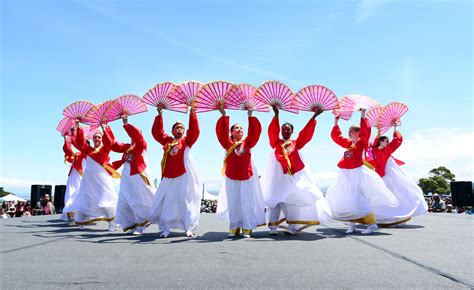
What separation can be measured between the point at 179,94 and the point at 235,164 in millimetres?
1738

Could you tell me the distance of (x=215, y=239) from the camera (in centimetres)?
636

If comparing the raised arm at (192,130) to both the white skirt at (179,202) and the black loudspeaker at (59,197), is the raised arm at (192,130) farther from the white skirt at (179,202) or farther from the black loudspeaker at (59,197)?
the black loudspeaker at (59,197)

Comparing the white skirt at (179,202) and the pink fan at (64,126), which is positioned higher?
the pink fan at (64,126)

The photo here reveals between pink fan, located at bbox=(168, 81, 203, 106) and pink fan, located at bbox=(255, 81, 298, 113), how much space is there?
122 cm

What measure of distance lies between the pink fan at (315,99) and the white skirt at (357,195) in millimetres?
1617

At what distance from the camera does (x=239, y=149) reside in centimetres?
686

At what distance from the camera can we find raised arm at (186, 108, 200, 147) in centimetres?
692

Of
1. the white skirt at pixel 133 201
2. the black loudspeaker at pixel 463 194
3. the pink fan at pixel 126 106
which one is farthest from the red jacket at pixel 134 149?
the black loudspeaker at pixel 463 194

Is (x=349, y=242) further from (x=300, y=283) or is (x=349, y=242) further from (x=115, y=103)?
(x=115, y=103)

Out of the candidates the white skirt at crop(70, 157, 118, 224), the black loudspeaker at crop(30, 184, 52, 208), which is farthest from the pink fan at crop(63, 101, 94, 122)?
the black loudspeaker at crop(30, 184, 52, 208)

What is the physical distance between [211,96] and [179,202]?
2.11m

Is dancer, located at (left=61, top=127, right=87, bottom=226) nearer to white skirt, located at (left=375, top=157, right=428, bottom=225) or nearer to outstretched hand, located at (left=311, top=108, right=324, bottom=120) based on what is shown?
outstretched hand, located at (left=311, top=108, right=324, bottom=120)

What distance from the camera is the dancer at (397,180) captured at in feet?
29.3

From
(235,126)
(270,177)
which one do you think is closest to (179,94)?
(235,126)
